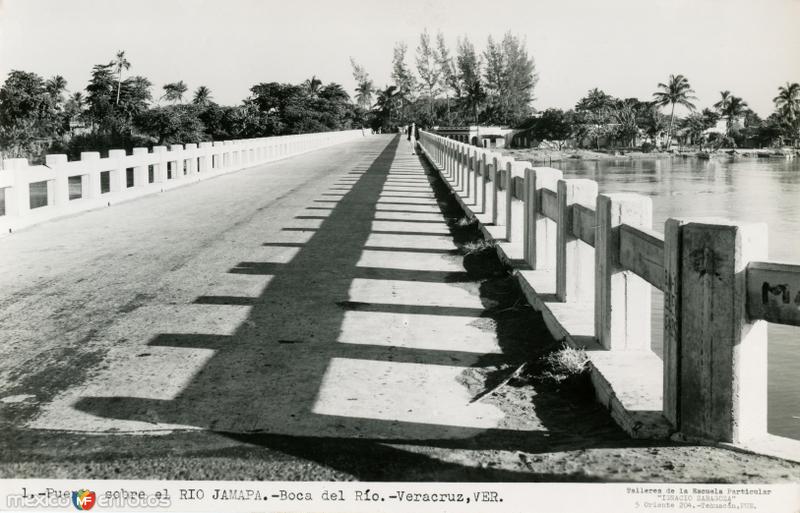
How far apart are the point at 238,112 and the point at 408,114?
6696 centimetres

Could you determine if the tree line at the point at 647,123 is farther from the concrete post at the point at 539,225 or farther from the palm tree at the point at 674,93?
the concrete post at the point at 539,225

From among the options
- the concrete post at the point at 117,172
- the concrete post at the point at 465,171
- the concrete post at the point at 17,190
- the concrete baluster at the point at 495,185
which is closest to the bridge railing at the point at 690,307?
the concrete baluster at the point at 495,185

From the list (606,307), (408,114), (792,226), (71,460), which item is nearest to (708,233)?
(606,307)

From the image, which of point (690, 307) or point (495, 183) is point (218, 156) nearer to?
point (495, 183)

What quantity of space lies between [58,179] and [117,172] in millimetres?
2923

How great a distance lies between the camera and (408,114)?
498 ft

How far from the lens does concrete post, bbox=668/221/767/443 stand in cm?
350

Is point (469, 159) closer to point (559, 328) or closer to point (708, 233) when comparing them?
point (559, 328)

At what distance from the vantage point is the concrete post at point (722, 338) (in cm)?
350

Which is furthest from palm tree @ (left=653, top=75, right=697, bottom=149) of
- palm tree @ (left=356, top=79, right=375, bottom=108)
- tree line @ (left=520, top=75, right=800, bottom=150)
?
palm tree @ (left=356, top=79, right=375, bottom=108)

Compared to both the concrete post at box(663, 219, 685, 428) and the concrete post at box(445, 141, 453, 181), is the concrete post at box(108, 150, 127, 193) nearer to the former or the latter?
the concrete post at box(445, 141, 453, 181)

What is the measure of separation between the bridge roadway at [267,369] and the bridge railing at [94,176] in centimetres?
159

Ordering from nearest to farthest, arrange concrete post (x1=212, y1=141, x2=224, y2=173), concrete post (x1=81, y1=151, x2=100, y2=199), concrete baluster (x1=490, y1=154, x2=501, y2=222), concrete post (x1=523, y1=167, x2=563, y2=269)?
concrete post (x1=523, y1=167, x2=563, y2=269) → concrete baluster (x1=490, y1=154, x2=501, y2=222) → concrete post (x1=81, y1=151, x2=100, y2=199) → concrete post (x1=212, y1=141, x2=224, y2=173)

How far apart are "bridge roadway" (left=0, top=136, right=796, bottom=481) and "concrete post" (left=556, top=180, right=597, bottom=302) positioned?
0.35 m
